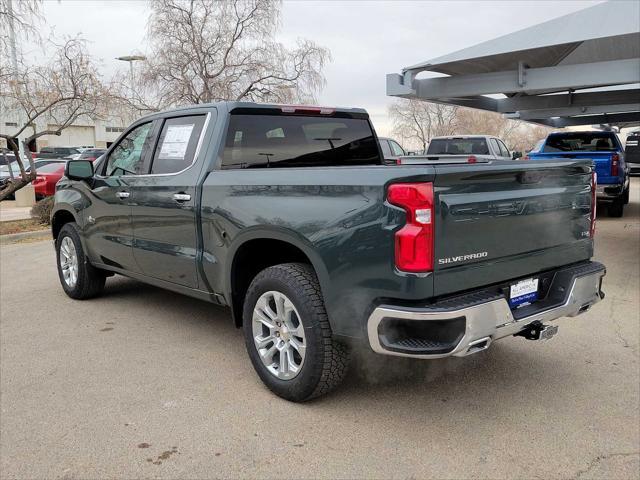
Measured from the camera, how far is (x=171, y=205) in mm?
4426

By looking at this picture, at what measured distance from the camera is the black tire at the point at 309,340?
Answer: 10.9 ft

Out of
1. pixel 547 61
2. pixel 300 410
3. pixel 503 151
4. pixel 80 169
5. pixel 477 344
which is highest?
pixel 547 61

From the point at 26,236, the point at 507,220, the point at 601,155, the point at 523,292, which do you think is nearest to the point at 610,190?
the point at 601,155

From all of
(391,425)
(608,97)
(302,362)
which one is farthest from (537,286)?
(608,97)

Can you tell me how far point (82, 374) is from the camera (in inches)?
162

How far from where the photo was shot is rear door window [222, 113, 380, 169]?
170 inches

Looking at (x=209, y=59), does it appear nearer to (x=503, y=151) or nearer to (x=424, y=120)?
(x=503, y=151)

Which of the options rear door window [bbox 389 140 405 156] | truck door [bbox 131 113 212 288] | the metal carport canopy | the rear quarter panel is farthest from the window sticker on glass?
rear door window [bbox 389 140 405 156]

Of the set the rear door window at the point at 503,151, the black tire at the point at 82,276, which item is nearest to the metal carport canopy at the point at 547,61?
the black tire at the point at 82,276

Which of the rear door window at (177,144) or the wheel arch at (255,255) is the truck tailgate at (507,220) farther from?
the rear door window at (177,144)

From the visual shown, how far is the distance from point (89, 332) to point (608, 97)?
10315mm

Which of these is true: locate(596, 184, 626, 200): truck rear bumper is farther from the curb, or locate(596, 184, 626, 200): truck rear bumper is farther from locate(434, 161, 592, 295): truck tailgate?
the curb

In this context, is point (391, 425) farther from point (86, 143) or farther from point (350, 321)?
point (86, 143)

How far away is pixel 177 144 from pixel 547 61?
5912 millimetres
